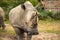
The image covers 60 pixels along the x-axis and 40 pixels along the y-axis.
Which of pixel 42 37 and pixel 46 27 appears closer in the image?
pixel 42 37

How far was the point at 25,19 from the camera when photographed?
26.8ft

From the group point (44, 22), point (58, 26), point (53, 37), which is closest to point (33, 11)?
point (53, 37)

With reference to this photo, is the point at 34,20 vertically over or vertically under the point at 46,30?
over

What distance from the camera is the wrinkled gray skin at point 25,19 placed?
783 centimetres

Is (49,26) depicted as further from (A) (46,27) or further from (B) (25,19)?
(B) (25,19)

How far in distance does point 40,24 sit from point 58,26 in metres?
1.17

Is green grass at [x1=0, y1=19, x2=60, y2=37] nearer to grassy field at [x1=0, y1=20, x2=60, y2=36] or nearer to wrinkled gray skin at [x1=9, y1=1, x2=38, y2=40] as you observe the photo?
grassy field at [x1=0, y1=20, x2=60, y2=36]

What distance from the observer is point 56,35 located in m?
11.5

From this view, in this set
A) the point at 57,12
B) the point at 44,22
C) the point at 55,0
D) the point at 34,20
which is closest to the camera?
the point at 34,20

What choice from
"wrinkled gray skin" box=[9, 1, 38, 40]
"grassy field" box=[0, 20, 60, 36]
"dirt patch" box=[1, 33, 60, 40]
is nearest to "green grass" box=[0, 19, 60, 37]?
"grassy field" box=[0, 20, 60, 36]

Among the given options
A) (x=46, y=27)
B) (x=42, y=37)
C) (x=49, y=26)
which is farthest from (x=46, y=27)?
(x=42, y=37)

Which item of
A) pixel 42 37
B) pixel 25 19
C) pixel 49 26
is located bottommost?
pixel 49 26

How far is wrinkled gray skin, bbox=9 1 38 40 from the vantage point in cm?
783

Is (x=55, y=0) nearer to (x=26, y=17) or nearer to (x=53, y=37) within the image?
(x=53, y=37)
